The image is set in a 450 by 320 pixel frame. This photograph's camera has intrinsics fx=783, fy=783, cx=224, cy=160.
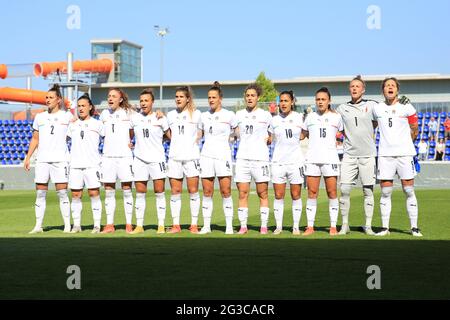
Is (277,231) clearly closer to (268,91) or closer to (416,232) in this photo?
(416,232)

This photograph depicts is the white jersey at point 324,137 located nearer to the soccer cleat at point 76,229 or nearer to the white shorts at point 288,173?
the white shorts at point 288,173

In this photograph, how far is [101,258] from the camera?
9430 millimetres

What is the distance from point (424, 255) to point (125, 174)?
5.24 meters

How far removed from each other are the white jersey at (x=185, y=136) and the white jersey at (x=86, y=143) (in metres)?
1.28

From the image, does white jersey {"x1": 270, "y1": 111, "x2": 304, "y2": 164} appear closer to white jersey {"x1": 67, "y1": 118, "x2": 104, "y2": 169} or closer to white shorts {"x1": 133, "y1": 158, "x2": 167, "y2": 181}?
white shorts {"x1": 133, "y1": 158, "x2": 167, "y2": 181}

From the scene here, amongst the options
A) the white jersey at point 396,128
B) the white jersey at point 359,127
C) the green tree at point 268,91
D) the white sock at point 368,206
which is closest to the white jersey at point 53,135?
the white jersey at point 359,127

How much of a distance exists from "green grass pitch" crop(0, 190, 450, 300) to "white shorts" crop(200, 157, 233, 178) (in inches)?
37.5

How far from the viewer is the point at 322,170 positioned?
12.2 metres

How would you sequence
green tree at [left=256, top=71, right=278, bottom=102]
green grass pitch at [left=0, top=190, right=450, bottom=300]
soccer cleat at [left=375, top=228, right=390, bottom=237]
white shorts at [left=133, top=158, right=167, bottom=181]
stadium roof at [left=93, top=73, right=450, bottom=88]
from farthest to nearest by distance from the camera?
green tree at [left=256, top=71, right=278, bottom=102]
stadium roof at [left=93, top=73, right=450, bottom=88]
white shorts at [left=133, top=158, right=167, bottom=181]
soccer cleat at [left=375, top=228, right=390, bottom=237]
green grass pitch at [left=0, top=190, right=450, bottom=300]

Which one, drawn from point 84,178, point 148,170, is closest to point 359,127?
point 148,170

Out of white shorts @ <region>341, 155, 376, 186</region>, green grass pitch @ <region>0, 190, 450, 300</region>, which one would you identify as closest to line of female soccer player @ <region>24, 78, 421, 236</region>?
white shorts @ <region>341, 155, 376, 186</region>

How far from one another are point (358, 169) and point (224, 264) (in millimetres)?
4331

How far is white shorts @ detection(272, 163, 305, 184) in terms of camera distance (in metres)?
12.2
